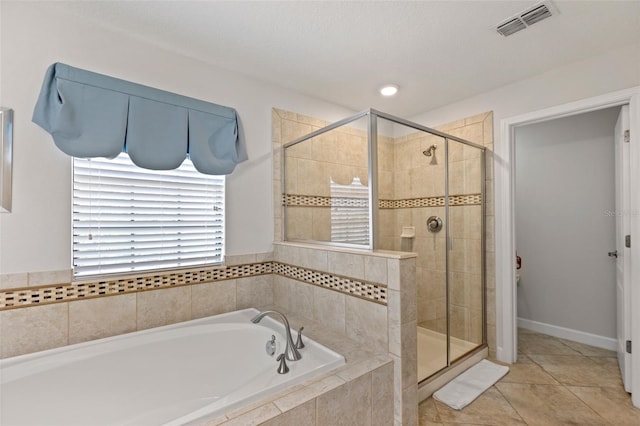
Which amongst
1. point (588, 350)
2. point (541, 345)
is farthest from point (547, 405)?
point (588, 350)

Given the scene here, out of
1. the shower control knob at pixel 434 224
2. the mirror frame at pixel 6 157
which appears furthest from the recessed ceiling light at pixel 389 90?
the mirror frame at pixel 6 157

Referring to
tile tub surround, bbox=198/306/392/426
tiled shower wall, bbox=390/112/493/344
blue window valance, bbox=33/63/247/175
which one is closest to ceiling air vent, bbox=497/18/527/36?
tiled shower wall, bbox=390/112/493/344

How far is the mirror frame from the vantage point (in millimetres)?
1560

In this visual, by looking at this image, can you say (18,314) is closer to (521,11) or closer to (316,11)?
(316,11)

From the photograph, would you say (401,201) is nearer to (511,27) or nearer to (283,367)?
(511,27)

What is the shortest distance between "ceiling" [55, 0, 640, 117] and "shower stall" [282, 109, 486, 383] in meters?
0.47

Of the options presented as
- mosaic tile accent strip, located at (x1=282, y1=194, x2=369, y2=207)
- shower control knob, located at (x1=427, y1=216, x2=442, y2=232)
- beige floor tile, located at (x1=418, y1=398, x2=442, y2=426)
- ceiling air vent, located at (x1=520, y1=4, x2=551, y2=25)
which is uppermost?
ceiling air vent, located at (x1=520, y1=4, x2=551, y2=25)

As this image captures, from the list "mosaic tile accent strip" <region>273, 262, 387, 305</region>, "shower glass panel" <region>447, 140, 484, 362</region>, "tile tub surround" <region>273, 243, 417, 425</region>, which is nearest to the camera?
"tile tub surround" <region>273, 243, 417, 425</region>

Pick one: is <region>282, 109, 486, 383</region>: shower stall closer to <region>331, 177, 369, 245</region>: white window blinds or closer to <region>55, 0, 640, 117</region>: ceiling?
<region>331, 177, 369, 245</region>: white window blinds

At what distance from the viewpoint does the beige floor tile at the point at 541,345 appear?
271 cm

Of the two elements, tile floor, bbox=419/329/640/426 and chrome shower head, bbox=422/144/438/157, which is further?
chrome shower head, bbox=422/144/438/157

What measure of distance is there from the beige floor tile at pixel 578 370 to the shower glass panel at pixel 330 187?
73.5 inches

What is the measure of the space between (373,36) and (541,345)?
3.06 metres

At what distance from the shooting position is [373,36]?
1902mm
